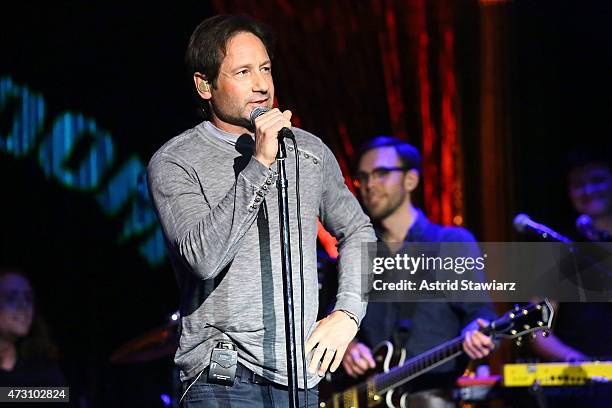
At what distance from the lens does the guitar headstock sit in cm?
431

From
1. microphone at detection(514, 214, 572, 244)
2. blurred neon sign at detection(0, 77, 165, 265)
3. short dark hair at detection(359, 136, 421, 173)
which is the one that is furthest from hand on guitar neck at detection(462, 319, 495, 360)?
blurred neon sign at detection(0, 77, 165, 265)

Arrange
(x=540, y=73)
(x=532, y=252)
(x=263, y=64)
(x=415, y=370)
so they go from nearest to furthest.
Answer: (x=263, y=64) → (x=415, y=370) → (x=532, y=252) → (x=540, y=73)

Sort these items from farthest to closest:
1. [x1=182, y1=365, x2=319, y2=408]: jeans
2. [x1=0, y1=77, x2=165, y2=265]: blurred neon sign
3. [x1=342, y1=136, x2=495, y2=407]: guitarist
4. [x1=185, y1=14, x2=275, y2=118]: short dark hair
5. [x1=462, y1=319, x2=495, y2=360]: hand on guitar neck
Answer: [x1=0, y1=77, x2=165, y2=265]: blurred neon sign, [x1=342, y1=136, x2=495, y2=407]: guitarist, [x1=462, y1=319, x2=495, y2=360]: hand on guitar neck, [x1=185, y1=14, x2=275, y2=118]: short dark hair, [x1=182, y1=365, x2=319, y2=408]: jeans

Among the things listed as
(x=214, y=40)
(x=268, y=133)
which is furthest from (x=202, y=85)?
(x=268, y=133)

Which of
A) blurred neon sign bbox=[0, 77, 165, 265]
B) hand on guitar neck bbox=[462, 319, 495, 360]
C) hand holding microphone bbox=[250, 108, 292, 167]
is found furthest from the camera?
blurred neon sign bbox=[0, 77, 165, 265]

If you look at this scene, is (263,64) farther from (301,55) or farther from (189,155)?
(301,55)

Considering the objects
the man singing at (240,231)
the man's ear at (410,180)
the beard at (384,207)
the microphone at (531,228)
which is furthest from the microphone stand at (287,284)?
the man's ear at (410,180)

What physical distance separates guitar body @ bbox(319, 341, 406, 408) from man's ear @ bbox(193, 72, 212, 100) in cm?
248

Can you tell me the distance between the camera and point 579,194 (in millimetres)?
4891

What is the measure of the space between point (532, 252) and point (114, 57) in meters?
2.66

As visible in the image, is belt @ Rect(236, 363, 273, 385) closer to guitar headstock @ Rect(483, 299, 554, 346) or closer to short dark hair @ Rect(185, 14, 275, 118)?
short dark hair @ Rect(185, 14, 275, 118)

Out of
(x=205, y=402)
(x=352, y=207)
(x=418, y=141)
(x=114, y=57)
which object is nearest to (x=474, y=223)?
(x=418, y=141)

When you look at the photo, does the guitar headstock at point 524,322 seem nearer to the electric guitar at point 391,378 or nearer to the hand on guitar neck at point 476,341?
the hand on guitar neck at point 476,341

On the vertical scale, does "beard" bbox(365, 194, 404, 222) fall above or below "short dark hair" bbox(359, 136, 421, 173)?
below
